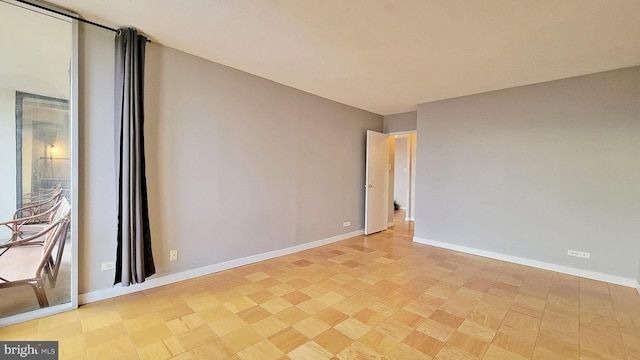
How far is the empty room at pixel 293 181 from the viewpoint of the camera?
2.06 metres

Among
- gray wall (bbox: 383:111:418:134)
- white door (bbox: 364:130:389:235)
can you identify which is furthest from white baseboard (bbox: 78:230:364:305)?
gray wall (bbox: 383:111:418:134)

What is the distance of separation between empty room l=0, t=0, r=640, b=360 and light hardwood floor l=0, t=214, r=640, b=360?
22mm

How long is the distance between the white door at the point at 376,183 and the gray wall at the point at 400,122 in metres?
0.23

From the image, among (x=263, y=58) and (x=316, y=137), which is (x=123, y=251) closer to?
(x=263, y=58)

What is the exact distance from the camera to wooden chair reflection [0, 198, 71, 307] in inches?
83.7

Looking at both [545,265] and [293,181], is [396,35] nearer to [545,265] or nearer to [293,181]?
[293,181]

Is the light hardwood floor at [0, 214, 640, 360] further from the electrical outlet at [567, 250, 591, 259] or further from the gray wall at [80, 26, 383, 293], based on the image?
the gray wall at [80, 26, 383, 293]

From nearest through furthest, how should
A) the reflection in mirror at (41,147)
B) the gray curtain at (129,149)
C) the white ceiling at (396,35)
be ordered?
the white ceiling at (396,35), the reflection in mirror at (41,147), the gray curtain at (129,149)

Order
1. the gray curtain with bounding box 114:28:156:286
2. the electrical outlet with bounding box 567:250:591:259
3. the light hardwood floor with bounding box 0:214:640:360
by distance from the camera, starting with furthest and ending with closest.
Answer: the electrical outlet with bounding box 567:250:591:259, the gray curtain with bounding box 114:28:156:286, the light hardwood floor with bounding box 0:214:640:360

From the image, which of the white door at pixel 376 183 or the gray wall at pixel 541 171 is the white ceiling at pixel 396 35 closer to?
the gray wall at pixel 541 171

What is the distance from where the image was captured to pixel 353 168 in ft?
17.0

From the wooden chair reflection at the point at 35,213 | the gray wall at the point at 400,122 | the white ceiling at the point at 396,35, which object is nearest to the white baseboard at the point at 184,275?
the wooden chair reflection at the point at 35,213

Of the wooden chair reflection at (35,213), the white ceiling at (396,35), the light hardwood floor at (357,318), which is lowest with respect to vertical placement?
the light hardwood floor at (357,318)

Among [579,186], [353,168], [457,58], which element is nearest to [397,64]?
[457,58]
